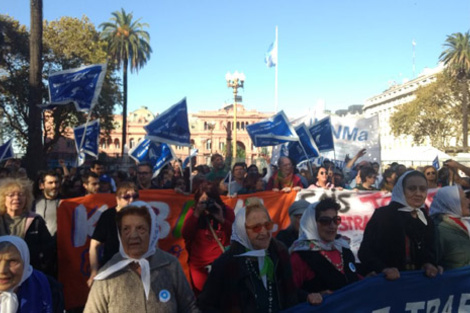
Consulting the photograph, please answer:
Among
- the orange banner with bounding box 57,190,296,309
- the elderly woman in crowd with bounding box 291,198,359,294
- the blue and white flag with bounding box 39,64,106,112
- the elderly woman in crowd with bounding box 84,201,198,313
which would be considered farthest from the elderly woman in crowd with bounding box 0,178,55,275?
the blue and white flag with bounding box 39,64,106,112

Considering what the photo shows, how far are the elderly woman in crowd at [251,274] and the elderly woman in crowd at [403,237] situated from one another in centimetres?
88

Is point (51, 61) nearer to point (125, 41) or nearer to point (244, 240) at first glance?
point (125, 41)

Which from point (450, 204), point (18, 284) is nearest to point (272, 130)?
point (450, 204)

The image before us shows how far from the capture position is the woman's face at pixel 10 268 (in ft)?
8.68

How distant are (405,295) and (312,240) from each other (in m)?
0.85

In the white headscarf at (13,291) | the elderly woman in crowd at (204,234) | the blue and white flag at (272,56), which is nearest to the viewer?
the white headscarf at (13,291)

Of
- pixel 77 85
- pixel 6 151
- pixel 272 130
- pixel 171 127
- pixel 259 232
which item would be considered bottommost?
pixel 259 232

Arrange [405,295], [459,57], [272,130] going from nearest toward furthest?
[405,295]
[272,130]
[459,57]

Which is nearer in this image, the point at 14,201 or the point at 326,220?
the point at 326,220

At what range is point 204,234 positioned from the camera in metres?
4.52

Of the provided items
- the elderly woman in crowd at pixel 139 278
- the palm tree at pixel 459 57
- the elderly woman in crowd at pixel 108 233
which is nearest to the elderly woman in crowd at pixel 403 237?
the elderly woman in crowd at pixel 139 278

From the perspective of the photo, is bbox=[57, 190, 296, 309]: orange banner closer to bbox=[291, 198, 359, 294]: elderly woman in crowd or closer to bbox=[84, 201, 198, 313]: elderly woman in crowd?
bbox=[291, 198, 359, 294]: elderly woman in crowd

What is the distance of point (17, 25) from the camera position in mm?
29812

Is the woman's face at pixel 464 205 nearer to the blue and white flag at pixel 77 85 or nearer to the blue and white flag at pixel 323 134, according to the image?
the blue and white flag at pixel 77 85
